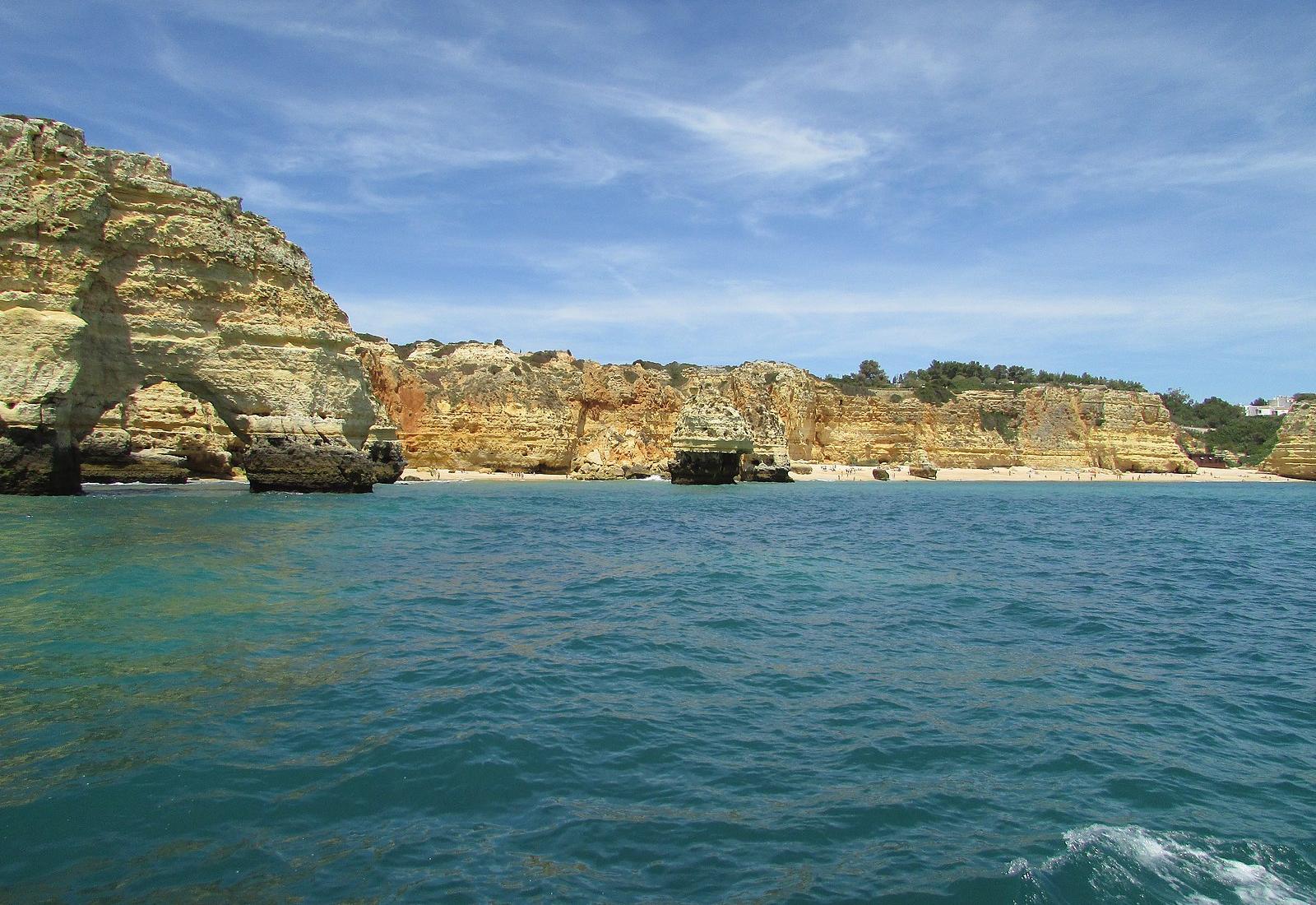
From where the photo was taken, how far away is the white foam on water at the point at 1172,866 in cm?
420

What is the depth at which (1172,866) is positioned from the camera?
4449 mm

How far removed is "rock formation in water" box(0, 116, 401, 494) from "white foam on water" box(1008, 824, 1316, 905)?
24.8m

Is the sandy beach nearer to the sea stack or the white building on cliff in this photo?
the sea stack

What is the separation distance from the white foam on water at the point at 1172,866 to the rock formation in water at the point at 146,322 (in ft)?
81.5

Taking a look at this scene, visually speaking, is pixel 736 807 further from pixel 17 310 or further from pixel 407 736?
pixel 17 310

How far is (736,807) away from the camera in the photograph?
15.9 feet

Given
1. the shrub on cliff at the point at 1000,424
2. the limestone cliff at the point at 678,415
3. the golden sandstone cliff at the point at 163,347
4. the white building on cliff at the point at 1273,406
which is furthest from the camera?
the white building on cliff at the point at 1273,406

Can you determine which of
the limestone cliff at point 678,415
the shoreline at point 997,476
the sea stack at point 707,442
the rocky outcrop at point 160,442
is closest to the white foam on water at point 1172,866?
the rocky outcrop at point 160,442

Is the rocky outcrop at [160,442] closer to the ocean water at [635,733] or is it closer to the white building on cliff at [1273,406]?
the ocean water at [635,733]

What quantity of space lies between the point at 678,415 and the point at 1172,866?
Answer: 5541 cm

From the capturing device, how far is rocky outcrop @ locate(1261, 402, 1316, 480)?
6434cm

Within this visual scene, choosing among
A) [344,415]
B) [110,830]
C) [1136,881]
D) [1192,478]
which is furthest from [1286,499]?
[110,830]

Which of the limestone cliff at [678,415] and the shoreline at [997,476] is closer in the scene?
the shoreline at [997,476]

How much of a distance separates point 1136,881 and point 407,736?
4.58m
